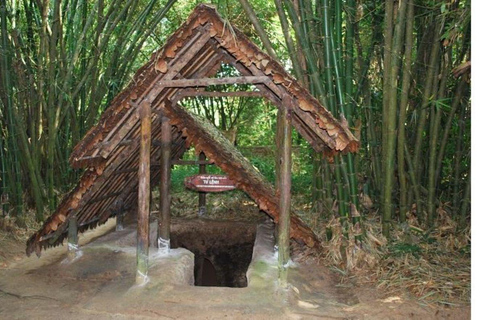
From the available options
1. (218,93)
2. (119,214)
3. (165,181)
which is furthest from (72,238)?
(218,93)

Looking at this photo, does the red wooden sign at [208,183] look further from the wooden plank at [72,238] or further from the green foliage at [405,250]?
the green foliage at [405,250]

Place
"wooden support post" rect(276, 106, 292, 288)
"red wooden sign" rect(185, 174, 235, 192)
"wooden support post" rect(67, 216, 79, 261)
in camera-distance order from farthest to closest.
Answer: "wooden support post" rect(67, 216, 79, 261) < "red wooden sign" rect(185, 174, 235, 192) < "wooden support post" rect(276, 106, 292, 288)

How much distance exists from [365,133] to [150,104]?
3.18m

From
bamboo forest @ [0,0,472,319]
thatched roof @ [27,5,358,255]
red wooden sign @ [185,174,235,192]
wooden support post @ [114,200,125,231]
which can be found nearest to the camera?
thatched roof @ [27,5,358,255]

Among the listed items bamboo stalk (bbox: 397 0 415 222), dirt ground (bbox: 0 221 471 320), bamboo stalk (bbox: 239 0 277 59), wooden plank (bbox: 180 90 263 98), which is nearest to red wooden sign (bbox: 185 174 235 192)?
wooden plank (bbox: 180 90 263 98)

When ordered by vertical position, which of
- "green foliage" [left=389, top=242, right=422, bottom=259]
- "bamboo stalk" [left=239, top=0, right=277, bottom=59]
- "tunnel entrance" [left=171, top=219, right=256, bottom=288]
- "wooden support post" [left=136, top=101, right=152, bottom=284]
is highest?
"bamboo stalk" [left=239, top=0, right=277, bottom=59]

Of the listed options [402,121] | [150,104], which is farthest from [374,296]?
[150,104]

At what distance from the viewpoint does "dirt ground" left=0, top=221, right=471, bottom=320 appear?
12.3ft

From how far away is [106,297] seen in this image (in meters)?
4.04

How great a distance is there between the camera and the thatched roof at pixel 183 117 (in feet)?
12.2

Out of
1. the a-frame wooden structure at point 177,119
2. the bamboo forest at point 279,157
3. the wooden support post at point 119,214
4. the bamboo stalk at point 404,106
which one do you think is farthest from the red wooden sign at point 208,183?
the bamboo stalk at point 404,106

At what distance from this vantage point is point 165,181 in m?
4.88

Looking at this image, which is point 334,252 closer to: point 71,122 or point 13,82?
point 71,122

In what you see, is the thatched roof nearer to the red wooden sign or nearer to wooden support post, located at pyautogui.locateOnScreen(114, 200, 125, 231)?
the red wooden sign
